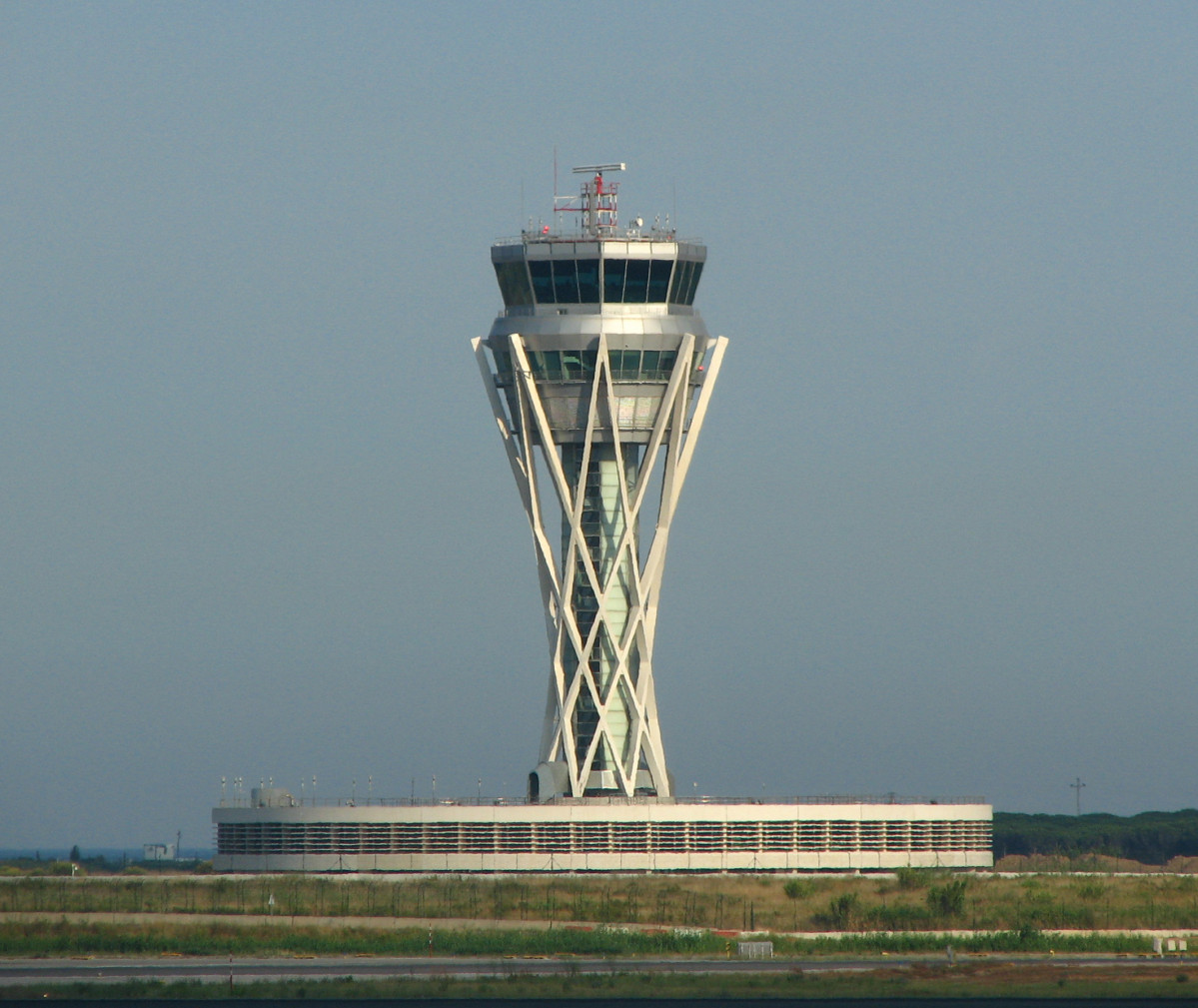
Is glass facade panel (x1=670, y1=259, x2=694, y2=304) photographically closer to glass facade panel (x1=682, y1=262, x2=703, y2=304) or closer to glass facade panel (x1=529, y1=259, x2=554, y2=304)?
glass facade panel (x1=682, y1=262, x2=703, y2=304)

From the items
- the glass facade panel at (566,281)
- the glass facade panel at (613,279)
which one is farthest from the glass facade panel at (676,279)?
the glass facade panel at (566,281)

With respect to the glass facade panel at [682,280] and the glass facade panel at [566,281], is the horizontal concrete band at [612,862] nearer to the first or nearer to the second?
the glass facade panel at [566,281]

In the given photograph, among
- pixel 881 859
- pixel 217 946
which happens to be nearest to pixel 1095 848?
pixel 881 859

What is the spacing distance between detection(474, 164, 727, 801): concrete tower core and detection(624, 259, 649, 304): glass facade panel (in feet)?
0.17

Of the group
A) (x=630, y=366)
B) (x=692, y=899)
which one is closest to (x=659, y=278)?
(x=630, y=366)

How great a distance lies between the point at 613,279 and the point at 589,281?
52.7 inches

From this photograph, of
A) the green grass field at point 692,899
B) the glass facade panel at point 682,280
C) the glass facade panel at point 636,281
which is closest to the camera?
the green grass field at point 692,899

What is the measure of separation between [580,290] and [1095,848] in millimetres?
75598

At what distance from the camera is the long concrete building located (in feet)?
428

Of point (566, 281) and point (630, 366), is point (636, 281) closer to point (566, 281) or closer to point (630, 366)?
point (566, 281)

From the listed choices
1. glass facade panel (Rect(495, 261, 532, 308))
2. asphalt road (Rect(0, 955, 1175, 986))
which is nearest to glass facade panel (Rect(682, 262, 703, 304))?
glass facade panel (Rect(495, 261, 532, 308))

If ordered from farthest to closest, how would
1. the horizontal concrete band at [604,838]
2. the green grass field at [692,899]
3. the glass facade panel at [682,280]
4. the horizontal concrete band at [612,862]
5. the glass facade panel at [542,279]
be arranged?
1. the glass facade panel at [682,280]
2. the glass facade panel at [542,279]
3. the horizontal concrete band at [604,838]
4. the horizontal concrete band at [612,862]
5. the green grass field at [692,899]

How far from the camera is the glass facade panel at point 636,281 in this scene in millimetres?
134625

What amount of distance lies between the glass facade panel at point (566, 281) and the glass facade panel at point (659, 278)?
405 centimetres
